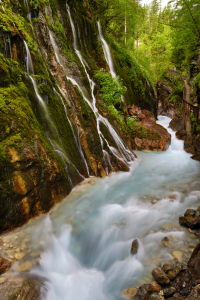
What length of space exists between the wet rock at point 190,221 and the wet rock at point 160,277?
1622 mm

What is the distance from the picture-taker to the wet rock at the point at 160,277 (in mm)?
2995

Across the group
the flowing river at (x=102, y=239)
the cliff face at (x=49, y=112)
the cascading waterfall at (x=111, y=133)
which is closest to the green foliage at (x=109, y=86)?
the cliff face at (x=49, y=112)

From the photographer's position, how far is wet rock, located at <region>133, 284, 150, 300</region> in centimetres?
291

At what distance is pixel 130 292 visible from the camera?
3.15m

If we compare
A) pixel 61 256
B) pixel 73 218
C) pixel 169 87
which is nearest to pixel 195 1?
pixel 73 218

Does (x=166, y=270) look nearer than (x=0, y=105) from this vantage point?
Yes

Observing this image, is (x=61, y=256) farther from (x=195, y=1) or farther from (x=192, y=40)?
(x=195, y=1)

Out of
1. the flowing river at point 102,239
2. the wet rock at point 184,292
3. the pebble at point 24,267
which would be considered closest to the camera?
the wet rock at point 184,292

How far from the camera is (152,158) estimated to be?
10773mm

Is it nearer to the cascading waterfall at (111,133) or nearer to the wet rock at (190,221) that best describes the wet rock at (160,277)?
the wet rock at (190,221)

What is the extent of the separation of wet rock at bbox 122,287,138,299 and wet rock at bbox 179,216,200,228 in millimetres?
2007

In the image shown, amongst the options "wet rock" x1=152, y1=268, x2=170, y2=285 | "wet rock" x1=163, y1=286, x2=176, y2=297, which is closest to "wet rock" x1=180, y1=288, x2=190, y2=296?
"wet rock" x1=163, y1=286, x2=176, y2=297

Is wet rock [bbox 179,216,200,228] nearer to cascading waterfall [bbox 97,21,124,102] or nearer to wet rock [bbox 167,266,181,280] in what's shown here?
wet rock [bbox 167,266,181,280]

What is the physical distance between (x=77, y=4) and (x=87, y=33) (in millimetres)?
1627
